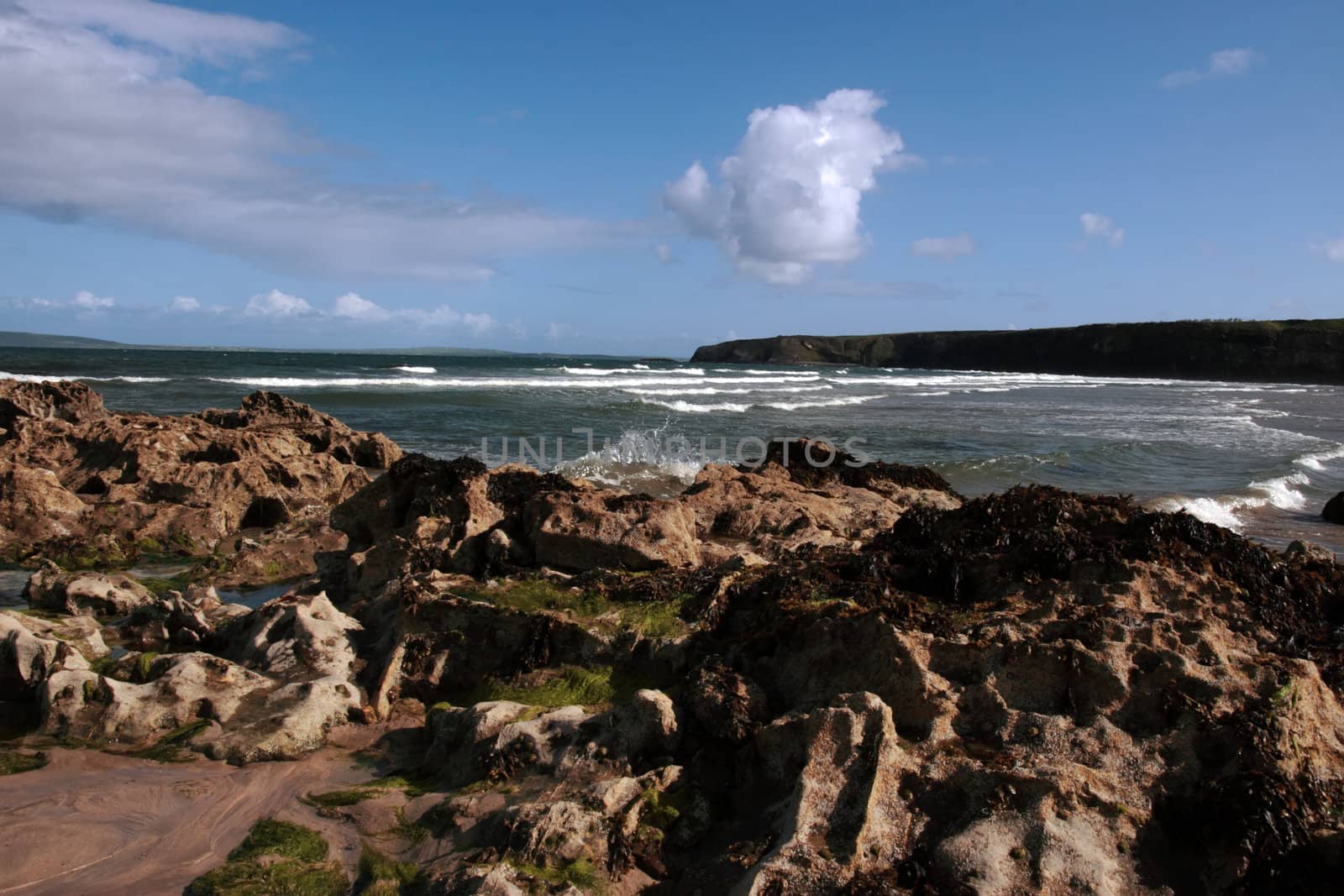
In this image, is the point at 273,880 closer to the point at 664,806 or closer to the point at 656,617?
the point at 664,806

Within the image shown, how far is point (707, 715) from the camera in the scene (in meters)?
3.99

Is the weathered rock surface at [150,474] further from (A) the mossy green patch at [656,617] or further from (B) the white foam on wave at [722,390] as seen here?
(B) the white foam on wave at [722,390]

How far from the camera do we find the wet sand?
3516mm

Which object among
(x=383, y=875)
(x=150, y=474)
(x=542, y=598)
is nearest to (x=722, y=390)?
(x=150, y=474)

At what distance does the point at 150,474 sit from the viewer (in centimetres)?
1053

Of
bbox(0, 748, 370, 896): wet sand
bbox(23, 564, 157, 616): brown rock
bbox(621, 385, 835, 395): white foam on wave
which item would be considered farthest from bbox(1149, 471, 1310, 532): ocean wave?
bbox(621, 385, 835, 395): white foam on wave

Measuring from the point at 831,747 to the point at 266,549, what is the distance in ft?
23.3

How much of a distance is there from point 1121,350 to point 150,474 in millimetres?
102473

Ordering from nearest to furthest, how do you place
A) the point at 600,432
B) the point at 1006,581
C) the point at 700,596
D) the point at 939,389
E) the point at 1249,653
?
the point at 1249,653 < the point at 1006,581 < the point at 700,596 < the point at 600,432 < the point at 939,389

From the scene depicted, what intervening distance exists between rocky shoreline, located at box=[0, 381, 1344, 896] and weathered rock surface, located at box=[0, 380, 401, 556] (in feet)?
9.42

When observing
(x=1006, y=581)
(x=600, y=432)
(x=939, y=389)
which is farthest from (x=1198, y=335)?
(x=1006, y=581)

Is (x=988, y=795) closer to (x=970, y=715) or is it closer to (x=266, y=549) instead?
(x=970, y=715)

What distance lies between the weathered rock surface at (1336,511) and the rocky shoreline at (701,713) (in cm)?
923

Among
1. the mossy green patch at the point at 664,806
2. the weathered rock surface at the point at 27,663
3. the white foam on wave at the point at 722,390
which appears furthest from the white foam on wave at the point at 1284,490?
the white foam on wave at the point at 722,390
